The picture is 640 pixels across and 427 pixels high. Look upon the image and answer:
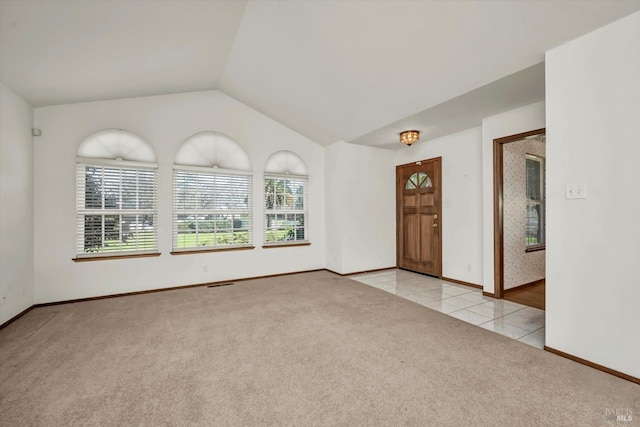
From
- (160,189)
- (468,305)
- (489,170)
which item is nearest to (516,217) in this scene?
(489,170)

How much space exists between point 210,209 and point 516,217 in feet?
16.0

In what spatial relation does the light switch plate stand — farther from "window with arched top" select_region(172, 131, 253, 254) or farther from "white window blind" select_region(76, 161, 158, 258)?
"white window blind" select_region(76, 161, 158, 258)

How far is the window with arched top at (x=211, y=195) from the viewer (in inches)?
176

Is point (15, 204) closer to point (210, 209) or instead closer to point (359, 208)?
point (210, 209)

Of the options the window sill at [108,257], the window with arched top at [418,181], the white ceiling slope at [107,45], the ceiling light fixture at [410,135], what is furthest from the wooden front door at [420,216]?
the window sill at [108,257]

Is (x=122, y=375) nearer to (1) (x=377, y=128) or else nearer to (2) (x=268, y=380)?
(2) (x=268, y=380)

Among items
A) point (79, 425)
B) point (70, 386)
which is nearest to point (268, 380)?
point (79, 425)

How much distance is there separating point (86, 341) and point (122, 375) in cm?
94

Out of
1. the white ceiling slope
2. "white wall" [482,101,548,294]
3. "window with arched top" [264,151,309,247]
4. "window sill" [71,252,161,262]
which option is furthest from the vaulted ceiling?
"window sill" [71,252,161,262]

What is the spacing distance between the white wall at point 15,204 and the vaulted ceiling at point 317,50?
30 cm

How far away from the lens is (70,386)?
190cm

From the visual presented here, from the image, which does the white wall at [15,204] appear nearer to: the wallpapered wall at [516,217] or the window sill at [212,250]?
the window sill at [212,250]

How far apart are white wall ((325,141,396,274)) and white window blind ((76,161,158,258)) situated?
3.06 meters

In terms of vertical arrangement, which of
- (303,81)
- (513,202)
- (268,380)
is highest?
(303,81)
